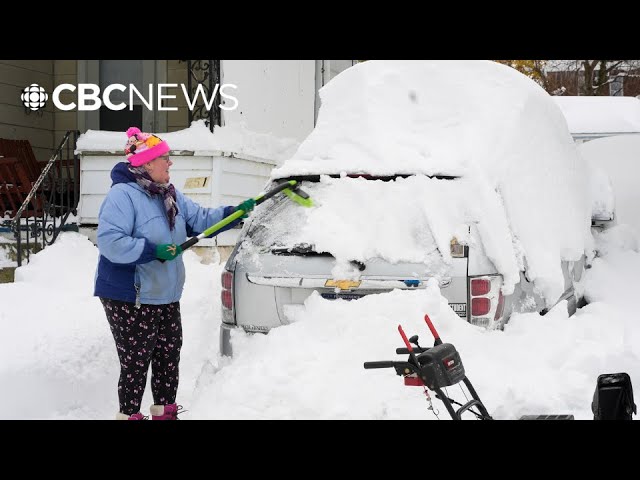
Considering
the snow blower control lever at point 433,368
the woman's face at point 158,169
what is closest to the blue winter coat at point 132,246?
the woman's face at point 158,169

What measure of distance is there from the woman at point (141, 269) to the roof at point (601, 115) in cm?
747

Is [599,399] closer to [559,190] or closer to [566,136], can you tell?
[559,190]

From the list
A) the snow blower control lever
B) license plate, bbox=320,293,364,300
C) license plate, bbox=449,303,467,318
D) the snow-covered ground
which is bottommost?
the snow-covered ground

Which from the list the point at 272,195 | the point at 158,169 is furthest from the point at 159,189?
the point at 272,195

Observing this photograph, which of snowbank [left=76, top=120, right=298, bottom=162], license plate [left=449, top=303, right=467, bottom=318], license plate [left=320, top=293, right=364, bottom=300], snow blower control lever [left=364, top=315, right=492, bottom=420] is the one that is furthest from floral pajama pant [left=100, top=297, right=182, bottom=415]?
snowbank [left=76, top=120, right=298, bottom=162]

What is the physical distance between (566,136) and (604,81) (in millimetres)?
23079

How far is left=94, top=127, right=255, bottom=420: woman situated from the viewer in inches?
203

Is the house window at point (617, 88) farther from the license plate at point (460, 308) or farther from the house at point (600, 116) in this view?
the license plate at point (460, 308)

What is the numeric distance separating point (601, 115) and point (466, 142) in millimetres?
6984

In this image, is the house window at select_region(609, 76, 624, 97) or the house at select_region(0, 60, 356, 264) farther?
Answer: the house window at select_region(609, 76, 624, 97)

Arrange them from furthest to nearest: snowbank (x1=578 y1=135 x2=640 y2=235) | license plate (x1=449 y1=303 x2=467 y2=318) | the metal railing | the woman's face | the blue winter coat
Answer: the metal railing → snowbank (x1=578 y1=135 x2=640 y2=235) → the woman's face → the blue winter coat → license plate (x1=449 y1=303 x2=467 y2=318)

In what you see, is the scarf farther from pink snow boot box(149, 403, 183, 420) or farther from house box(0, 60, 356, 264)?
house box(0, 60, 356, 264)

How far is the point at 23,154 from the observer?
1211 centimetres
